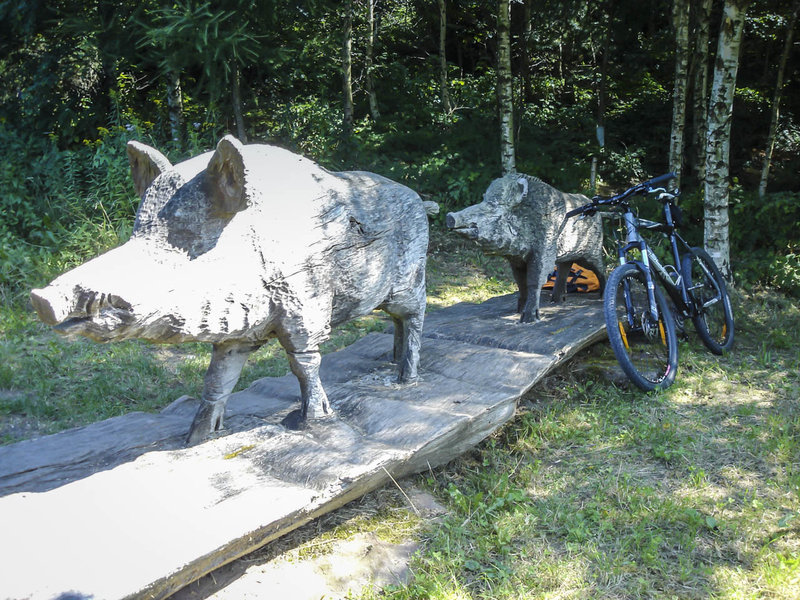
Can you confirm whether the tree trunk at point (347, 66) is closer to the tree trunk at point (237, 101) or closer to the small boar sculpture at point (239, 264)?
the tree trunk at point (237, 101)

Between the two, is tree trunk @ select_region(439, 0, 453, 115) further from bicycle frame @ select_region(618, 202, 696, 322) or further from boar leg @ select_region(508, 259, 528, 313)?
bicycle frame @ select_region(618, 202, 696, 322)

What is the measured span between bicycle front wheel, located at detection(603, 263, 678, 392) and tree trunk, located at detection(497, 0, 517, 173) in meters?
3.98

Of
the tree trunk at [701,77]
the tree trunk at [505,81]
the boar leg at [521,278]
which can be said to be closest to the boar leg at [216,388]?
the boar leg at [521,278]

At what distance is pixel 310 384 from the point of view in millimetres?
3451

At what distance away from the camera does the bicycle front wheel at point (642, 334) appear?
428cm

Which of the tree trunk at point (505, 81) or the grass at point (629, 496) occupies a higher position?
the tree trunk at point (505, 81)

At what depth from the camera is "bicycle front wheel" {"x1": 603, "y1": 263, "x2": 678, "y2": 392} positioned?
428 cm

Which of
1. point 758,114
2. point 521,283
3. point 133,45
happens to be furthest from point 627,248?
point 758,114

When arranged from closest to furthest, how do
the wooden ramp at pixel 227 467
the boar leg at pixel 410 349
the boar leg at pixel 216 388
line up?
the wooden ramp at pixel 227 467 < the boar leg at pixel 216 388 < the boar leg at pixel 410 349

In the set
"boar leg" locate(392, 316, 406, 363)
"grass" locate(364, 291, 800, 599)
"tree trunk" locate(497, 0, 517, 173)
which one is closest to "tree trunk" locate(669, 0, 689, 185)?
"tree trunk" locate(497, 0, 517, 173)

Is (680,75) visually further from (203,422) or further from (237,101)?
(203,422)

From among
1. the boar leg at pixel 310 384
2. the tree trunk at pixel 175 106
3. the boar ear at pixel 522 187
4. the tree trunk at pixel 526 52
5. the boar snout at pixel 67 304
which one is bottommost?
the boar leg at pixel 310 384

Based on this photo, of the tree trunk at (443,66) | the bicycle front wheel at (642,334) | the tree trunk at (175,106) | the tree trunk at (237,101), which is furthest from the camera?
the tree trunk at (443,66)

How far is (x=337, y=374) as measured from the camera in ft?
14.7
